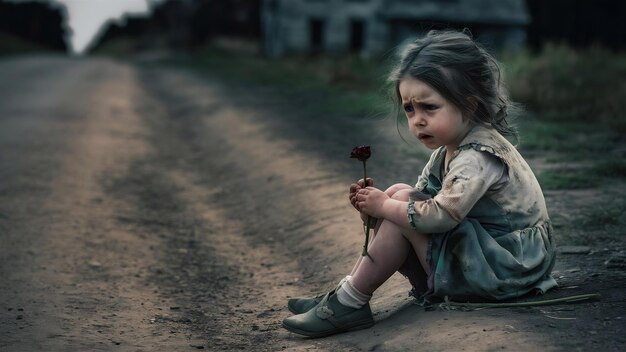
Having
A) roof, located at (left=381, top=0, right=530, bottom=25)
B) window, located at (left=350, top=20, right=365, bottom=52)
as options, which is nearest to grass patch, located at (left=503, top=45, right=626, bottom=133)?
roof, located at (left=381, top=0, right=530, bottom=25)

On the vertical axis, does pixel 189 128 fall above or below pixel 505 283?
below

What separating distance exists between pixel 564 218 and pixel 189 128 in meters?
6.51

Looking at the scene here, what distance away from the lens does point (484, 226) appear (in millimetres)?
3254

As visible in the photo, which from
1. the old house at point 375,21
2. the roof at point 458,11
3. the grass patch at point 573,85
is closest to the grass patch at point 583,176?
the grass patch at point 573,85

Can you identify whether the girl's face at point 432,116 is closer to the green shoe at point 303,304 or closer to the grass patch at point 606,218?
the green shoe at point 303,304

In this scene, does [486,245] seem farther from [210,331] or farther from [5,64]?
[5,64]

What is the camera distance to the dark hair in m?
3.19

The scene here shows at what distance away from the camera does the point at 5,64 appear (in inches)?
826

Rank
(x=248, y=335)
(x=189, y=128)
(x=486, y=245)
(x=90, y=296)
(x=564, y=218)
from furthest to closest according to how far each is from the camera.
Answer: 1. (x=189, y=128)
2. (x=564, y=218)
3. (x=90, y=296)
4. (x=248, y=335)
5. (x=486, y=245)

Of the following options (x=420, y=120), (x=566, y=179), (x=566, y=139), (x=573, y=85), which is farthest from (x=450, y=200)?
(x=573, y=85)

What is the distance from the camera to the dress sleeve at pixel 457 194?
3051 millimetres

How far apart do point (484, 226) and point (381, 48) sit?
25.2m

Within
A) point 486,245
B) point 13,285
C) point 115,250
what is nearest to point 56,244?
point 115,250

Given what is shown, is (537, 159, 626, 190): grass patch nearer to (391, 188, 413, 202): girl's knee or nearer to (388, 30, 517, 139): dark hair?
(388, 30, 517, 139): dark hair
